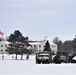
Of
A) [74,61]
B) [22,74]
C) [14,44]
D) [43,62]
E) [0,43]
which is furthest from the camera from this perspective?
[0,43]

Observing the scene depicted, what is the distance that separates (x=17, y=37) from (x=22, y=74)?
72.5 metres

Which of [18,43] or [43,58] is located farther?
[18,43]

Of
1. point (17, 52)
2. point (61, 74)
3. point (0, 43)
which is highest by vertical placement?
point (0, 43)

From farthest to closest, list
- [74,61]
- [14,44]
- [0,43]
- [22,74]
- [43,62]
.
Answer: [0,43], [14,44], [74,61], [43,62], [22,74]

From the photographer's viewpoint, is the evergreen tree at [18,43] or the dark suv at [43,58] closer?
the dark suv at [43,58]

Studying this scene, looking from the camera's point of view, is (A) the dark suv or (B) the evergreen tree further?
(B) the evergreen tree

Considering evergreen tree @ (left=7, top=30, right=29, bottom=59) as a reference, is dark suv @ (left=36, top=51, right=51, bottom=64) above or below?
below

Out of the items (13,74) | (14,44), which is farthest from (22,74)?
(14,44)

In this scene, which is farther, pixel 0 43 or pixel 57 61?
pixel 0 43

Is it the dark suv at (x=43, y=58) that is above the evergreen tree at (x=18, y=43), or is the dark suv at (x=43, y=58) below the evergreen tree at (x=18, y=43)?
below

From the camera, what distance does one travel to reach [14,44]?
9500 cm

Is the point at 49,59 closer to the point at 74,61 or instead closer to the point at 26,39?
the point at 74,61

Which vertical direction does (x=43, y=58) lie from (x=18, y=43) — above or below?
below

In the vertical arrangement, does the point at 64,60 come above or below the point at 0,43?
below
